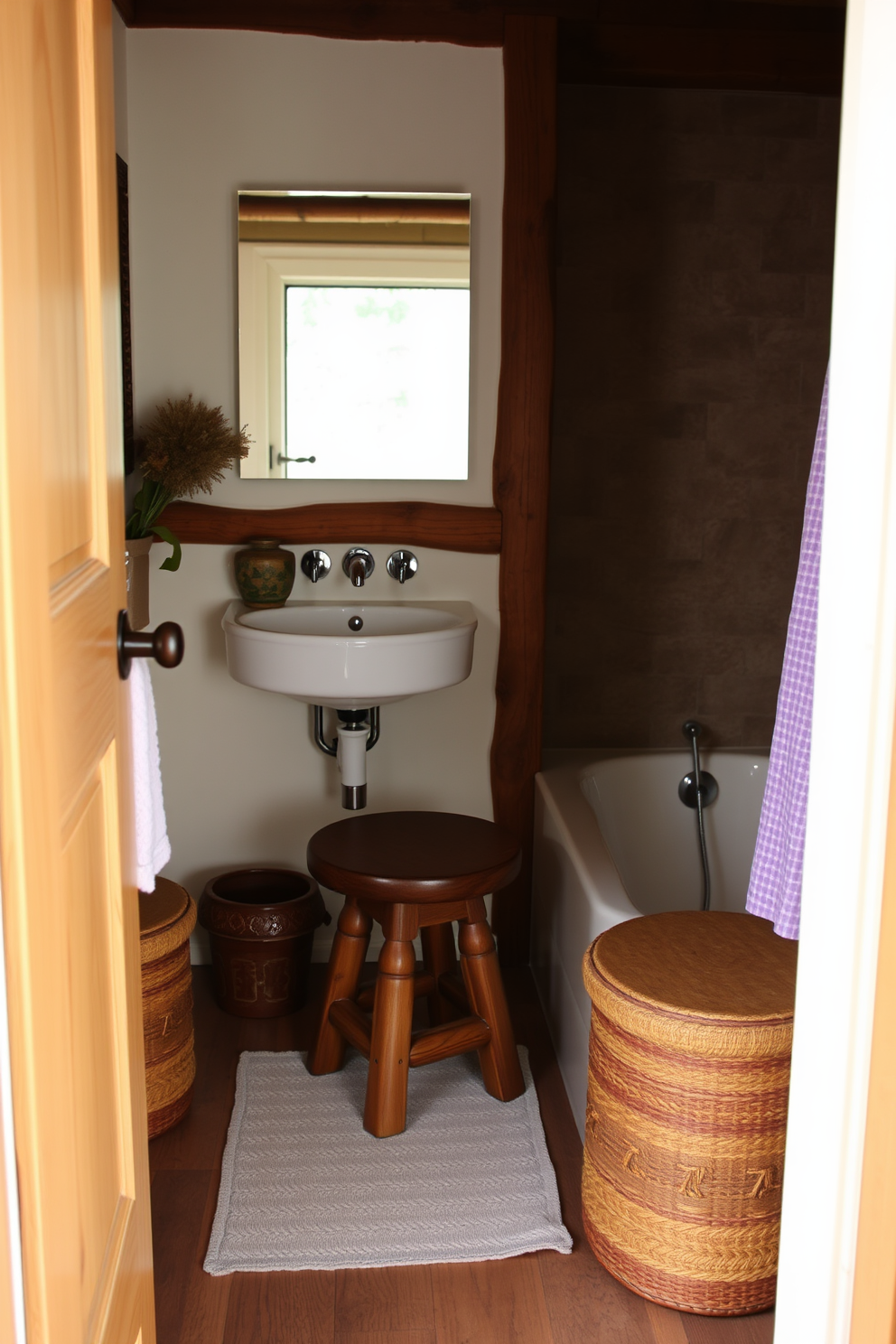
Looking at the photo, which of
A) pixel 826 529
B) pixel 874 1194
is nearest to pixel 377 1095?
pixel 874 1194

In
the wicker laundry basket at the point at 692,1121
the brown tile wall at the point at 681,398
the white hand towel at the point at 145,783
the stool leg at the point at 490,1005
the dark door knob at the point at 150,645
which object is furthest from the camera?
the brown tile wall at the point at 681,398

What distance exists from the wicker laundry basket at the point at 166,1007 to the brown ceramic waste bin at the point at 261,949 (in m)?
0.34

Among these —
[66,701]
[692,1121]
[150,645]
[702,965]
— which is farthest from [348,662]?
[66,701]

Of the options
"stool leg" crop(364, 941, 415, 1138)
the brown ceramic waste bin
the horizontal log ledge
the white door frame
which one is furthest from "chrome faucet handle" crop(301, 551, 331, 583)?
the white door frame

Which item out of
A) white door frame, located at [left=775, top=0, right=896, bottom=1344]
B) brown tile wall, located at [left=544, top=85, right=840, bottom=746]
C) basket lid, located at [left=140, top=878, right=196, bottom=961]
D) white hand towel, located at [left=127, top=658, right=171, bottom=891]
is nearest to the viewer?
white door frame, located at [left=775, top=0, right=896, bottom=1344]

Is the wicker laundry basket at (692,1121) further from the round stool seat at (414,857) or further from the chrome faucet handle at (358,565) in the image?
the chrome faucet handle at (358,565)

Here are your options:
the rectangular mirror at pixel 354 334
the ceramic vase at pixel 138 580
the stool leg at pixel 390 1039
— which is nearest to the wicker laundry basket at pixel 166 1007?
the stool leg at pixel 390 1039

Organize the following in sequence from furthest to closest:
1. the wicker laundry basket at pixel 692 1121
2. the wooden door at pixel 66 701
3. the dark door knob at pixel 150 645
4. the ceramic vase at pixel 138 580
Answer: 1. the ceramic vase at pixel 138 580
2. the wicker laundry basket at pixel 692 1121
3. the dark door knob at pixel 150 645
4. the wooden door at pixel 66 701

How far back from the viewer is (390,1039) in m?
2.23

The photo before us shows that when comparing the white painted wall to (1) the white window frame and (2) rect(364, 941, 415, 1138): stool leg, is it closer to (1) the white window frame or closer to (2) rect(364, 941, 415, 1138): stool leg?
(1) the white window frame

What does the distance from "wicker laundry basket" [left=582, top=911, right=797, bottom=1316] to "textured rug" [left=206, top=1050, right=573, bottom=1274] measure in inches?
8.6

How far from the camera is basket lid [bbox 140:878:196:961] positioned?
219 centimetres

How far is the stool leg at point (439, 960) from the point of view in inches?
101

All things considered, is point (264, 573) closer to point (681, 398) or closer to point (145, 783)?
point (681, 398)
